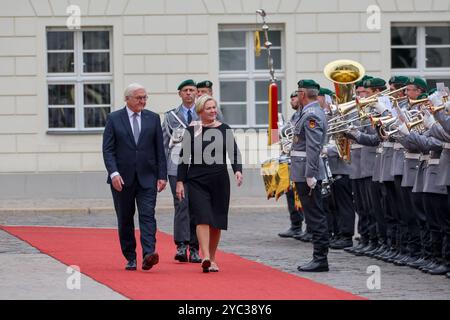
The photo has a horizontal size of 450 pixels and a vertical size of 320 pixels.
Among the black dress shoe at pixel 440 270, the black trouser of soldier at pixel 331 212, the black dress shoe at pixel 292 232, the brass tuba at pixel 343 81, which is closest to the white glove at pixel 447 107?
the black dress shoe at pixel 440 270

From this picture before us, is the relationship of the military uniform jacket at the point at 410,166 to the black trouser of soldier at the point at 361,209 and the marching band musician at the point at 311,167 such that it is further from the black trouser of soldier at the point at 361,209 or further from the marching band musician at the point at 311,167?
the black trouser of soldier at the point at 361,209

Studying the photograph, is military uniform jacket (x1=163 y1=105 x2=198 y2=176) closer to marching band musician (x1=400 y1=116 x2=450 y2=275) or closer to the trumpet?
the trumpet

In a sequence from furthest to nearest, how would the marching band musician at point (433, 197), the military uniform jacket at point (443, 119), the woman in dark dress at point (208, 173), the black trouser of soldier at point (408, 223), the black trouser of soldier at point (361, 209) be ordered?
1. the black trouser of soldier at point (361, 209)
2. the black trouser of soldier at point (408, 223)
3. the woman in dark dress at point (208, 173)
4. the marching band musician at point (433, 197)
5. the military uniform jacket at point (443, 119)

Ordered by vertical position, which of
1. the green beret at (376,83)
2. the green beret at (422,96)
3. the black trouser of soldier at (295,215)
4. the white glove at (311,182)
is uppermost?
the green beret at (376,83)

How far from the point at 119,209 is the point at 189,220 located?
147 centimetres

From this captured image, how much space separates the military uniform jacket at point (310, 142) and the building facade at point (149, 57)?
11095 mm

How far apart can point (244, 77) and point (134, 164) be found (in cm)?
1276

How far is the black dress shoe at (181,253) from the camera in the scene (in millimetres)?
15562

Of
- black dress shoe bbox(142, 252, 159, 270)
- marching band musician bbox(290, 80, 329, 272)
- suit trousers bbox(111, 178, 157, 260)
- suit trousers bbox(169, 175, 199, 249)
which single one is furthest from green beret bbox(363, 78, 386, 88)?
black dress shoe bbox(142, 252, 159, 270)

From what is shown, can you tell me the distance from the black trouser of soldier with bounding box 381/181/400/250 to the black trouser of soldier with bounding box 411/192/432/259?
2.53 ft

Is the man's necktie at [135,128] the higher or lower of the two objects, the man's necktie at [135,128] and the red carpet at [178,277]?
the higher

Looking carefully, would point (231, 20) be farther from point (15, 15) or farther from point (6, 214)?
point (6, 214)

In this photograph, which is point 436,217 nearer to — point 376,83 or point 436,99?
point 436,99
